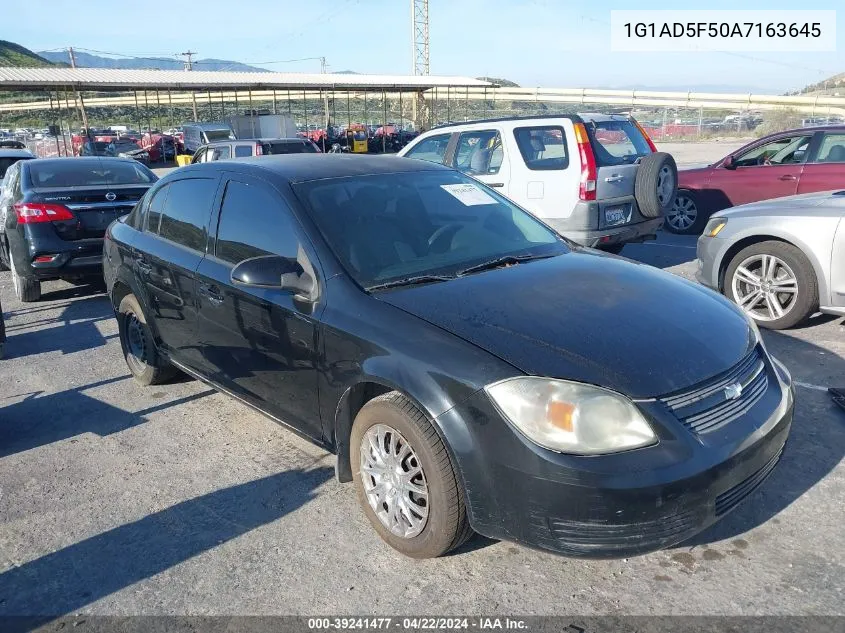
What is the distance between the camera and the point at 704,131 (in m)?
42.0

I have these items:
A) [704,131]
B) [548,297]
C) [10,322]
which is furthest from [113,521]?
[704,131]

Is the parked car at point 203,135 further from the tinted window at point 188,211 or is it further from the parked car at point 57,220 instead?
the tinted window at point 188,211

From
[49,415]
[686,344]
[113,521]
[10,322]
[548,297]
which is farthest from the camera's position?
[10,322]

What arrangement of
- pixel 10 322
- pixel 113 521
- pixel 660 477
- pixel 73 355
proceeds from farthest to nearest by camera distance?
pixel 10 322, pixel 73 355, pixel 113 521, pixel 660 477

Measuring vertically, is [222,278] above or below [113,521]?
above

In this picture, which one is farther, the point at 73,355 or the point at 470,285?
the point at 73,355

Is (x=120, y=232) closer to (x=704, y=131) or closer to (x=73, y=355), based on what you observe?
(x=73, y=355)

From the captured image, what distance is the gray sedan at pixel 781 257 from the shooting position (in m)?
5.28

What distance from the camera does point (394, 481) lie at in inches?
116

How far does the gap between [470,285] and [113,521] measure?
2.09m

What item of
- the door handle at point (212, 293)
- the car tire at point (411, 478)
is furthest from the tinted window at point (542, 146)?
the car tire at point (411, 478)

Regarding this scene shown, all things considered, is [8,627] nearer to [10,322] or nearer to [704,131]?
[10,322]

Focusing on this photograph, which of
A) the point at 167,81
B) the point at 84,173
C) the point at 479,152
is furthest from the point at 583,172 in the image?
the point at 167,81

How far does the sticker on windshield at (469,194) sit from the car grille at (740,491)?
6.85 ft
